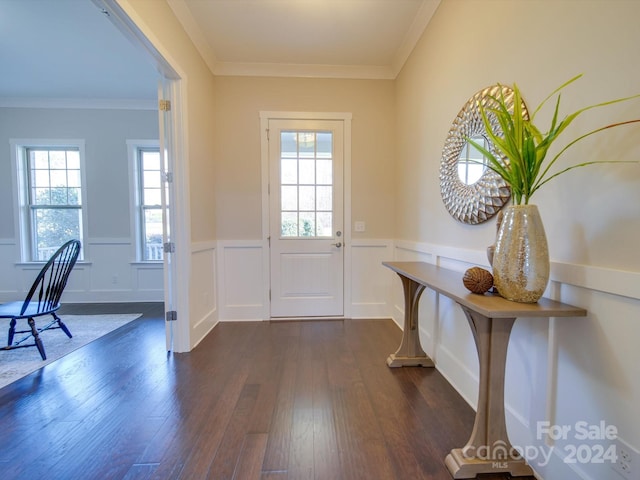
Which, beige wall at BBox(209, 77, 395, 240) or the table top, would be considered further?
beige wall at BBox(209, 77, 395, 240)

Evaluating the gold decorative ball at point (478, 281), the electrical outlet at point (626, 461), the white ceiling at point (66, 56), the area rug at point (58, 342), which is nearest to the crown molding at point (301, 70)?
the white ceiling at point (66, 56)

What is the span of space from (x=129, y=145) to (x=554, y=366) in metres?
4.95

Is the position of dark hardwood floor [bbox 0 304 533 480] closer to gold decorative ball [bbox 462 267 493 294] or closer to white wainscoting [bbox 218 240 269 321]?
white wainscoting [bbox 218 240 269 321]

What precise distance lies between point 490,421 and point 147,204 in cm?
451

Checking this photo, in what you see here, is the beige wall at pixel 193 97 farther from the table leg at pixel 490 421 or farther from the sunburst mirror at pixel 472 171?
the table leg at pixel 490 421

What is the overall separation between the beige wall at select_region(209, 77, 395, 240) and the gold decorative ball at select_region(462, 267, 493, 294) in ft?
6.37

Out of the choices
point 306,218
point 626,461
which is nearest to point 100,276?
point 306,218

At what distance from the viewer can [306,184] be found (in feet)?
10.1

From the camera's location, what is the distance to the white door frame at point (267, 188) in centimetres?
299

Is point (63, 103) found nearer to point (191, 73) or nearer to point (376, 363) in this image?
point (191, 73)

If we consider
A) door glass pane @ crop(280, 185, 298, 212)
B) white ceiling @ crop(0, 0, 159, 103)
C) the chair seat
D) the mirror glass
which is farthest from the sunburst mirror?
the chair seat

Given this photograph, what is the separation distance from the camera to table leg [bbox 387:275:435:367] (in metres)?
2.04

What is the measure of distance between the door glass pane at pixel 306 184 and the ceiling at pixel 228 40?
0.72 metres

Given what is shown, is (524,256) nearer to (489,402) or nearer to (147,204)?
(489,402)
